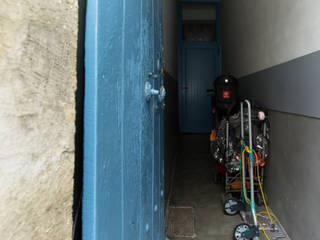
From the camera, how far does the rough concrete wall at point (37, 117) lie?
0.34 metres

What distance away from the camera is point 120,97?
675 millimetres

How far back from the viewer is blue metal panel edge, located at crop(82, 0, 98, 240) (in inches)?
19.9

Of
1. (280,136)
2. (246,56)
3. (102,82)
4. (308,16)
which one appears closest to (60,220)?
(102,82)

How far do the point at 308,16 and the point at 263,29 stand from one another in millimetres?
1109

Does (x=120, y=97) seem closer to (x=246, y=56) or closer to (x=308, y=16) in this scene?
(x=308, y=16)

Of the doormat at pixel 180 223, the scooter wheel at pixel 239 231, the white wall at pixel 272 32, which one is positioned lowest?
the doormat at pixel 180 223

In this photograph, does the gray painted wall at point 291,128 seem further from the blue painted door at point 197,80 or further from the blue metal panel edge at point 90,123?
the blue painted door at point 197,80

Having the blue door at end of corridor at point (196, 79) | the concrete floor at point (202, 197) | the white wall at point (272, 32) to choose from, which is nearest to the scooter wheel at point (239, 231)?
the concrete floor at point (202, 197)

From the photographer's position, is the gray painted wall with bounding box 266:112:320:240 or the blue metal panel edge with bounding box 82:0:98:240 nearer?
the blue metal panel edge with bounding box 82:0:98:240

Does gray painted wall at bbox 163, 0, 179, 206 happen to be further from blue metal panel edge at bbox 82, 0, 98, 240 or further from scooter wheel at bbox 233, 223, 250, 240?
blue metal panel edge at bbox 82, 0, 98, 240

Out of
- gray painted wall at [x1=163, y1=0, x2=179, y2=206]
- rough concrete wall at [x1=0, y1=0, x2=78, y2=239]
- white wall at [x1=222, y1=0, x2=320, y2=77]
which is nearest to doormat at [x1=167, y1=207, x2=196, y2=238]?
gray painted wall at [x1=163, y1=0, x2=179, y2=206]

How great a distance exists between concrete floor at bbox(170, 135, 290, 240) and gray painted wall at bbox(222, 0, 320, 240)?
425mm

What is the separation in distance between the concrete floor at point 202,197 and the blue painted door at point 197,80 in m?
2.34

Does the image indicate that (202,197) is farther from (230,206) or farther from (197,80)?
(197,80)
